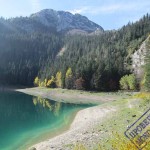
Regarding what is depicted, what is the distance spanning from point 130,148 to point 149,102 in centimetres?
4963

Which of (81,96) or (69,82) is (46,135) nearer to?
(81,96)

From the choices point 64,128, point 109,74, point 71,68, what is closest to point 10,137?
point 64,128

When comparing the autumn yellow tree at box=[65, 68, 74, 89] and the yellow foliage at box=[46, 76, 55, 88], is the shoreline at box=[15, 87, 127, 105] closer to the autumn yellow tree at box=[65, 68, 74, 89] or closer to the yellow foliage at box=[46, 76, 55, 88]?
the autumn yellow tree at box=[65, 68, 74, 89]

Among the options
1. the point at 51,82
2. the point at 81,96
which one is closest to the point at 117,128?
the point at 81,96

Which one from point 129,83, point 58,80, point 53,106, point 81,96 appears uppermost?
point 58,80

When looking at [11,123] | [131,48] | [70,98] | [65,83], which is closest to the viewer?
[11,123]

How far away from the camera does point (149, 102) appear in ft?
179

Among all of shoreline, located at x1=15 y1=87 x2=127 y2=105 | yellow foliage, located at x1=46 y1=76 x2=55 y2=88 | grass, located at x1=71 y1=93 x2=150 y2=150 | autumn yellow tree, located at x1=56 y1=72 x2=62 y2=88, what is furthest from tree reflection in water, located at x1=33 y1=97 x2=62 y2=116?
yellow foliage, located at x1=46 y1=76 x2=55 y2=88

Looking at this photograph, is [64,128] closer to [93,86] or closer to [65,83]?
[93,86]

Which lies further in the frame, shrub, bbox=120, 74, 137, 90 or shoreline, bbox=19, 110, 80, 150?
shrub, bbox=120, 74, 137, 90

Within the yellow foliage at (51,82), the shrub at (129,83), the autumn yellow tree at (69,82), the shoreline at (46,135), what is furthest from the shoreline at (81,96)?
the shoreline at (46,135)

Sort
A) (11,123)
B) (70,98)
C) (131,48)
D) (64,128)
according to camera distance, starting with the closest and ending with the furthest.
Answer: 1. (64,128)
2. (11,123)
3. (70,98)
4. (131,48)

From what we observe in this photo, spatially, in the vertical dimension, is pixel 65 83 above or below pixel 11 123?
above

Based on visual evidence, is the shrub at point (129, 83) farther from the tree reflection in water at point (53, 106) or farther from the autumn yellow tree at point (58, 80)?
the autumn yellow tree at point (58, 80)
